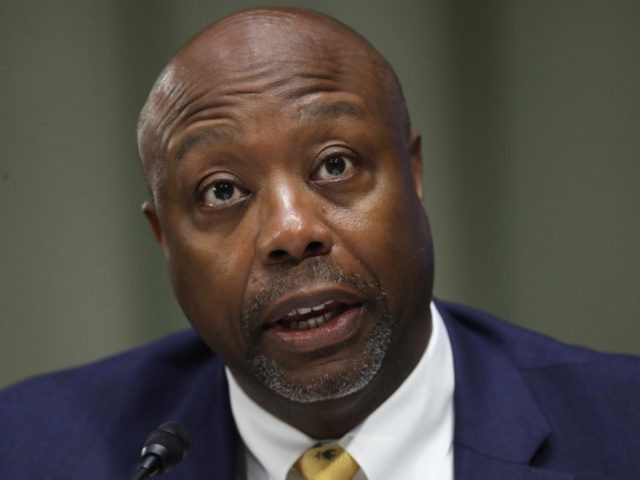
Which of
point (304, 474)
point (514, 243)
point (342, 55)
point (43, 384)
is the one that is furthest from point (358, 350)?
point (514, 243)

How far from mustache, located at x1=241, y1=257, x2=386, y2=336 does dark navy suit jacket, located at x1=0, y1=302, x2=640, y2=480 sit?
336mm

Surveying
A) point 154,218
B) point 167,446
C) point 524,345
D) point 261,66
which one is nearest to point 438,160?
point 524,345

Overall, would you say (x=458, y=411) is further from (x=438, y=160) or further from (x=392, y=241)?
(x=438, y=160)

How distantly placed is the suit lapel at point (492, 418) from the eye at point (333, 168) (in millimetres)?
446

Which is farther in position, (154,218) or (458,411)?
(154,218)

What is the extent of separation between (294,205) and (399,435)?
0.46m

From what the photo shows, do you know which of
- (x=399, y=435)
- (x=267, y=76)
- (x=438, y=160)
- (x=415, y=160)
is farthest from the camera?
(x=438, y=160)

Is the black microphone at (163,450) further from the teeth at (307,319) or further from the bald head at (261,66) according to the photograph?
the bald head at (261,66)

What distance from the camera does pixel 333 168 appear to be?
164 centimetres

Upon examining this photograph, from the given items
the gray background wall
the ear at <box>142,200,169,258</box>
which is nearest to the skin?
the ear at <box>142,200,169,258</box>

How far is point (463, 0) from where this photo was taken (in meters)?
2.70

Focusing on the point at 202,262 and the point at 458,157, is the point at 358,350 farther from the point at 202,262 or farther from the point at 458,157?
the point at 458,157

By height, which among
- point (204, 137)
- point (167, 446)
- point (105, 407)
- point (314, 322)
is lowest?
point (105, 407)

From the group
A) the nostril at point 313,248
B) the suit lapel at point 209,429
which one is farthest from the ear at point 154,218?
the nostril at point 313,248
